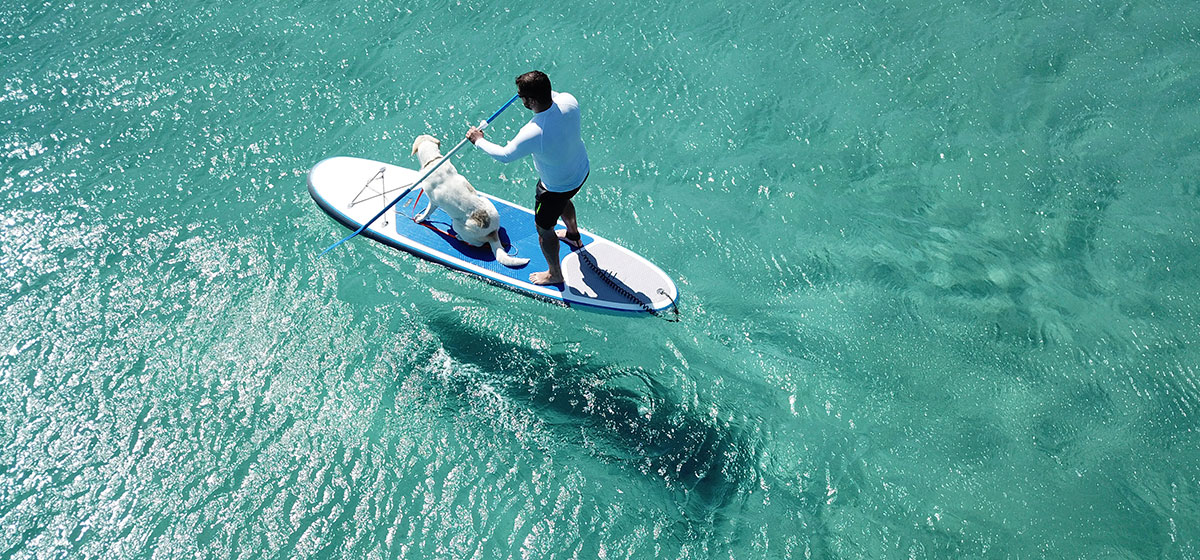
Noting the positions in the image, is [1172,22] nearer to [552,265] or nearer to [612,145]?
[612,145]

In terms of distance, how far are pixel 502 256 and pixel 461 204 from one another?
0.69 metres

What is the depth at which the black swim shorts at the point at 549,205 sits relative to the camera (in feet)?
24.5

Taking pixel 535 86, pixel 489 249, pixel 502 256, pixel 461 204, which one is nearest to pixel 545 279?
pixel 502 256

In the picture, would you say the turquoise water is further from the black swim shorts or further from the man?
the man

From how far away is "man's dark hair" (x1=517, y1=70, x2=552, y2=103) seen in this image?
650 centimetres

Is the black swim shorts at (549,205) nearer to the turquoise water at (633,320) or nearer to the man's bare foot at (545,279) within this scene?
the man's bare foot at (545,279)

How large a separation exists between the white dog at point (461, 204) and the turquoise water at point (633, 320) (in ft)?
2.69

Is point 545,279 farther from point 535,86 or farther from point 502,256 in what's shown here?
point 535,86

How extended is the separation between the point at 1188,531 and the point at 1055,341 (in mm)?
2147

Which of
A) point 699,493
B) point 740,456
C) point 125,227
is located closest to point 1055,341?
point 740,456

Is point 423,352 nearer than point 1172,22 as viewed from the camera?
Yes

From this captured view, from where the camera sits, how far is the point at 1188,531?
7605 mm

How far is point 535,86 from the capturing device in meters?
6.53

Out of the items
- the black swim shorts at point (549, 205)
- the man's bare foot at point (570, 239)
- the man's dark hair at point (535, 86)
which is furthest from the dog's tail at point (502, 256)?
the man's dark hair at point (535, 86)
